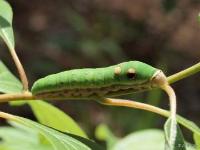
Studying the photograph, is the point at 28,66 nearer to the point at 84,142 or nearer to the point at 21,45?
the point at 21,45

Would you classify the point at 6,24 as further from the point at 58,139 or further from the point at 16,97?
the point at 58,139

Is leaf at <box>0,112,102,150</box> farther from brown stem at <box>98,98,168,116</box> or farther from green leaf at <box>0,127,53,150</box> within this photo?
green leaf at <box>0,127,53,150</box>

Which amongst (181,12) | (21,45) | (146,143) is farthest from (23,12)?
(146,143)

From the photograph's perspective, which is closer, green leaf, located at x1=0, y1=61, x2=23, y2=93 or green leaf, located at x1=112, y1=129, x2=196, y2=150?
green leaf, located at x1=0, y1=61, x2=23, y2=93

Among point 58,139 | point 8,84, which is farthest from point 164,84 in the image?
point 8,84

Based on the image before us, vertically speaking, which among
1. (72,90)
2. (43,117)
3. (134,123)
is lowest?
(134,123)

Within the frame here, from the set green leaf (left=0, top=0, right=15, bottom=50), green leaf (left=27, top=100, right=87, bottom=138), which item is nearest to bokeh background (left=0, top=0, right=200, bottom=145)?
green leaf (left=27, top=100, right=87, bottom=138)
